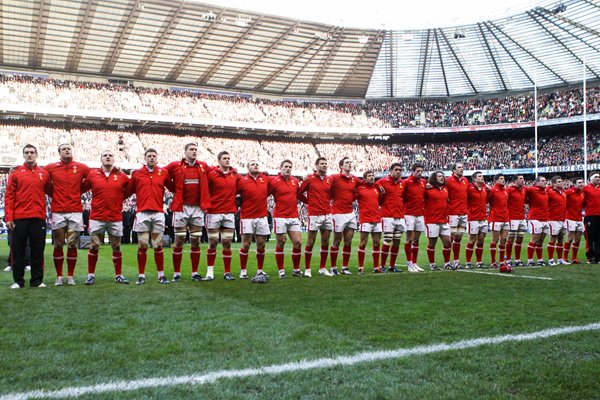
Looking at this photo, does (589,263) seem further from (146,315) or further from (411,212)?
(146,315)

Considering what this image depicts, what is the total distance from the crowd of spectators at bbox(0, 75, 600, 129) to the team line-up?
33.3m

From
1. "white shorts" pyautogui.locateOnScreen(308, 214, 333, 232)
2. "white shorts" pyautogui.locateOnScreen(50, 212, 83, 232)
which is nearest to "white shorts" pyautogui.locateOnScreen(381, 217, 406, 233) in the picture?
"white shorts" pyautogui.locateOnScreen(308, 214, 333, 232)

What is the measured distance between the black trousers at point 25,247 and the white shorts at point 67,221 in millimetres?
233

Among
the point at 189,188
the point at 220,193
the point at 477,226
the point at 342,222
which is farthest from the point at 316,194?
the point at 477,226

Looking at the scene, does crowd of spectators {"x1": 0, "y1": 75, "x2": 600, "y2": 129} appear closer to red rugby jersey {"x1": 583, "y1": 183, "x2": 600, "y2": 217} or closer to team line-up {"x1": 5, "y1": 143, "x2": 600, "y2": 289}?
red rugby jersey {"x1": 583, "y1": 183, "x2": 600, "y2": 217}

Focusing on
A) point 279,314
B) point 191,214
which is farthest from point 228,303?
point 191,214

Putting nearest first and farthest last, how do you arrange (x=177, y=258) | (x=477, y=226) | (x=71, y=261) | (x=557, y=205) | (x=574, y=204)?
(x=71, y=261) → (x=177, y=258) → (x=477, y=226) → (x=557, y=205) → (x=574, y=204)

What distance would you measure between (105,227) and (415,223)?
5.78m

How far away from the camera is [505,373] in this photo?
11.6 feet

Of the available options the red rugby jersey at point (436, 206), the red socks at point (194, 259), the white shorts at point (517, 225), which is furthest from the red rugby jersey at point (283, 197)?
the white shorts at point (517, 225)

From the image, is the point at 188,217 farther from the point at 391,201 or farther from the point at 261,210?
the point at 391,201

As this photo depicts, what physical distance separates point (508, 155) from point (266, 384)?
153 feet

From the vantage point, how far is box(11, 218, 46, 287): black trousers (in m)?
7.98

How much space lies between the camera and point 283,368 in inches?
144
